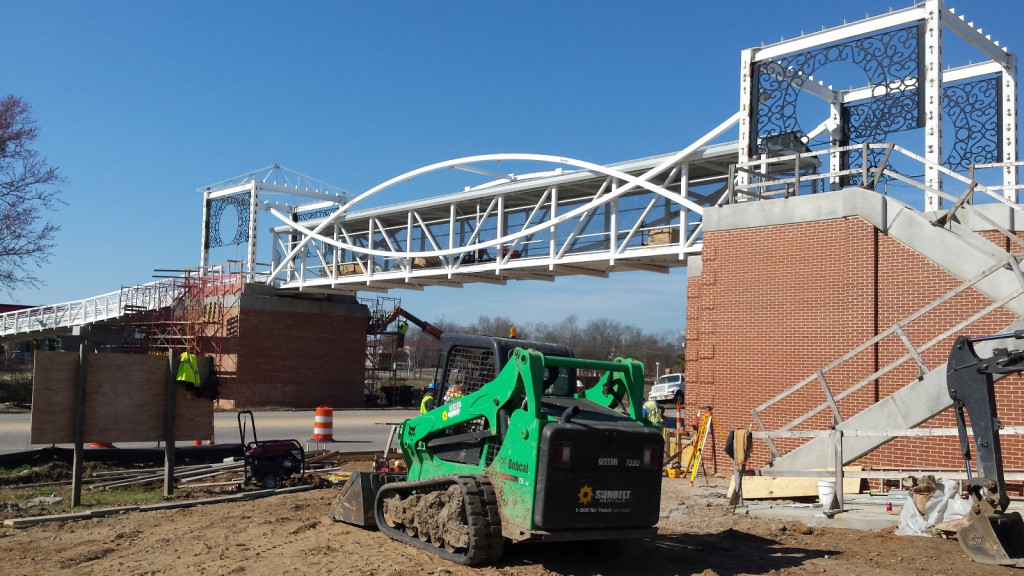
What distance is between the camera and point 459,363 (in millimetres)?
9539

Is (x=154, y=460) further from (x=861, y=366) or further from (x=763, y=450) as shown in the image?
(x=861, y=366)

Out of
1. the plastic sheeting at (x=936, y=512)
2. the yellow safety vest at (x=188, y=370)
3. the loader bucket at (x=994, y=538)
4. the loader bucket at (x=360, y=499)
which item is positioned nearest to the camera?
the loader bucket at (x=994, y=538)

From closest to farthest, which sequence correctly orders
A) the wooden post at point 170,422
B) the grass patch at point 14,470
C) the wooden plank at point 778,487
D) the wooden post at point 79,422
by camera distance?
the wooden post at point 79,422 → the wooden post at point 170,422 → the wooden plank at point 778,487 → the grass patch at point 14,470

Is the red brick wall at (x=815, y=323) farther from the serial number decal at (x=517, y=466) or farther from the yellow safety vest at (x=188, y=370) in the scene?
the yellow safety vest at (x=188, y=370)

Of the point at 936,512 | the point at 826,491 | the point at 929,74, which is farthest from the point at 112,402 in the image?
the point at 929,74

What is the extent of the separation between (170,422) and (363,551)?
4906 mm

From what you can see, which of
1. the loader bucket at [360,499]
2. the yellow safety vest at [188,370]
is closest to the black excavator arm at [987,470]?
the loader bucket at [360,499]

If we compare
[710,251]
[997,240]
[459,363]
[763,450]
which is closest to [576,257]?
[710,251]

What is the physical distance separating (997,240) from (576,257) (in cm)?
1237

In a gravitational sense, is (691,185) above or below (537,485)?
above

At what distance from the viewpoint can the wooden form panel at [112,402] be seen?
1138 cm

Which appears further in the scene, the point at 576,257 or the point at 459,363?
the point at 576,257

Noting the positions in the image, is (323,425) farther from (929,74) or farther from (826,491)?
(929,74)

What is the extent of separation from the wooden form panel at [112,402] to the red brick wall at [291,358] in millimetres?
26500
